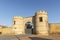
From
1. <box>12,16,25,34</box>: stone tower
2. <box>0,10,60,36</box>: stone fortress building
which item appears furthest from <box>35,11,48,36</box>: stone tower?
<box>12,16,25,34</box>: stone tower

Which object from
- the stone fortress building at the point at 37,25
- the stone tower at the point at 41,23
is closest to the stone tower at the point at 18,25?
the stone fortress building at the point at 37,25

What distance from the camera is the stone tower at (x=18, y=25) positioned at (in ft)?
95.4

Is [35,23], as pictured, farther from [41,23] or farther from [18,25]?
[18,25]

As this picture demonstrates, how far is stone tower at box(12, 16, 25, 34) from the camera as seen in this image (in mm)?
29070

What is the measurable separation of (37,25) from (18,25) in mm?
5585

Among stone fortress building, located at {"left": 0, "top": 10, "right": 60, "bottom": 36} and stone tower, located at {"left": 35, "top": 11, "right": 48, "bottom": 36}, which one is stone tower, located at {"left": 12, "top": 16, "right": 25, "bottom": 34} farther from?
stone tower, located at {"left": 35, "top": 11, "right": 48, "bottom": 36}

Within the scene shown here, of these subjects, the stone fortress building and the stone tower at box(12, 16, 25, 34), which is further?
the stone tower at box(12, 16, 25, 34)

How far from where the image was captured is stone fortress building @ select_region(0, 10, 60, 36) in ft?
84.0

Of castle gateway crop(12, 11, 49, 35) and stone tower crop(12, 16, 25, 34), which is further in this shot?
stone tower crop(12, 16, 25, 34)

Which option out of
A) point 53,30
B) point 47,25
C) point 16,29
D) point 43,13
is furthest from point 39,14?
point 16,29

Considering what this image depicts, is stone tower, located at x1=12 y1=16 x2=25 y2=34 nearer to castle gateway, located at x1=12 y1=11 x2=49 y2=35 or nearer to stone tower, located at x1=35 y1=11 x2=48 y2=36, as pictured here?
castle gateway, located at x1=12 y1=11 x2=49 y2=35

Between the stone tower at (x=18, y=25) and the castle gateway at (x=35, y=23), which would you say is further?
the stone tower at (x=18, y=25)

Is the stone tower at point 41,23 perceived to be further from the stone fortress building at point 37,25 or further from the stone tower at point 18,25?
Answer: the stone tower at point 18,25

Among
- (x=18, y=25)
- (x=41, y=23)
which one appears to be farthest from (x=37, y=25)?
(x=18, y=25)
